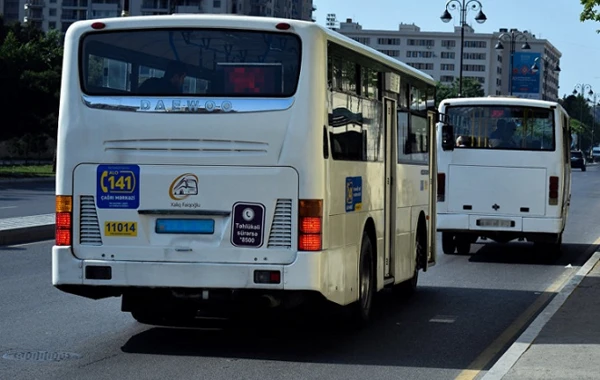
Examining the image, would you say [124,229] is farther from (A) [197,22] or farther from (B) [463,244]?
(B) [463,244]

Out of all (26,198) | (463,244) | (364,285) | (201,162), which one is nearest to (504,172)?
(463,244)

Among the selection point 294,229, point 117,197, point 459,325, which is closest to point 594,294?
point 459,325

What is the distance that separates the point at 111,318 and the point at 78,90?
9.00ft

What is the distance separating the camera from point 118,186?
9914mm

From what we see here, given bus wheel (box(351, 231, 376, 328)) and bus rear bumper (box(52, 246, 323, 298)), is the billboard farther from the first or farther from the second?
bus rear bumper (box(52, 246, 323, 298))

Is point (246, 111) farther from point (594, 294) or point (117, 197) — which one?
point (594, 294)

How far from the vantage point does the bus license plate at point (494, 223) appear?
2073 centimetres

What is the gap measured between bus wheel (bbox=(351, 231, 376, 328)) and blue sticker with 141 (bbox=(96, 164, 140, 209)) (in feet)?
7.67

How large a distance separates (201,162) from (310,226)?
1.03 metres

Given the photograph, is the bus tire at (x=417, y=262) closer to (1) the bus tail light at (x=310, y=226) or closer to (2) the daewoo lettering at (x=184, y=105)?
(1) the bus tail light at (x=310, y=226)

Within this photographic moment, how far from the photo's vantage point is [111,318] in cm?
1190

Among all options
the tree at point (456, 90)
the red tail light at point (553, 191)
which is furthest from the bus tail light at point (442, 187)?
the tree at point (456, 90)

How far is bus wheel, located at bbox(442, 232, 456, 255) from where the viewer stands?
22.0m

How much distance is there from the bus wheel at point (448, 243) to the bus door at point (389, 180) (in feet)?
30.5
